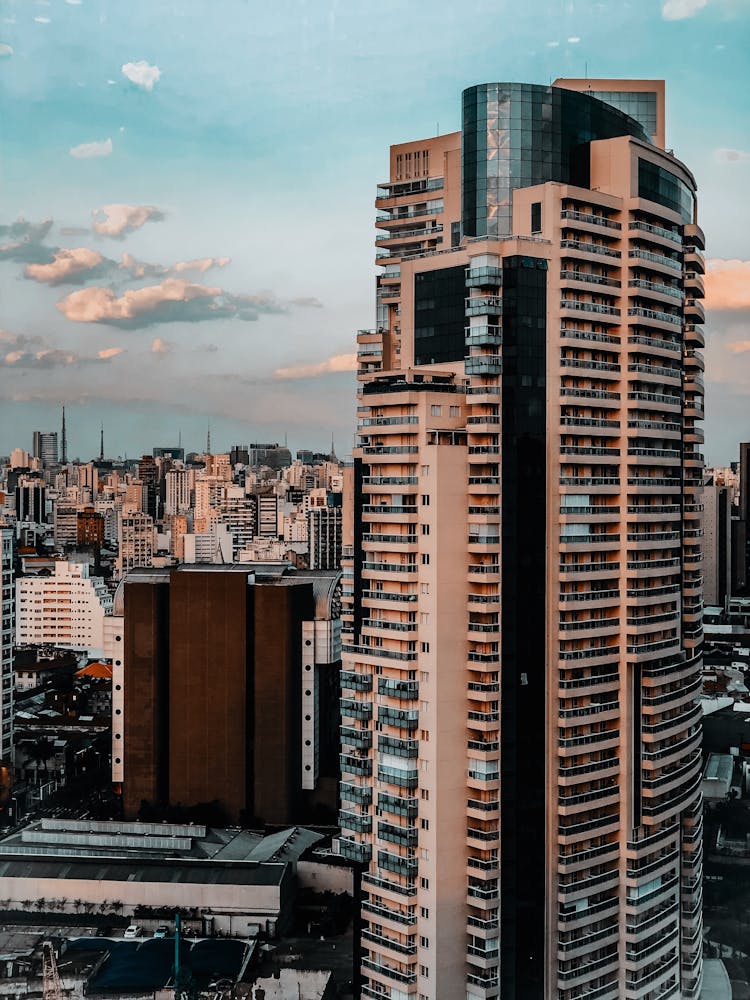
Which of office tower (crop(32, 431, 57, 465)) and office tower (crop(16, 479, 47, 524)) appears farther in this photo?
office tower (crop(16, 479, 47, 524))

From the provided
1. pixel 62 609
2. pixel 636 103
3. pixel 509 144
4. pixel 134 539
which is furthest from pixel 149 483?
pixel 509 144

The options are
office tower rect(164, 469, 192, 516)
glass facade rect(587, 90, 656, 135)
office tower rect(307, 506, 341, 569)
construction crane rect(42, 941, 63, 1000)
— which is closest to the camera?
construction crane rect(42, 941, 63, 1000)

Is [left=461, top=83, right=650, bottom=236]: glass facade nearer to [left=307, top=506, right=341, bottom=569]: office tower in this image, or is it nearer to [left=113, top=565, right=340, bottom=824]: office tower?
[left=113, top=565, right=340, bottom=824]: office tower

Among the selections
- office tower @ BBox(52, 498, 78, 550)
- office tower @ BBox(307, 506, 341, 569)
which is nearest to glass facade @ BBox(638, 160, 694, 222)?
office tower @ BBox(307, 506, 341, 569)

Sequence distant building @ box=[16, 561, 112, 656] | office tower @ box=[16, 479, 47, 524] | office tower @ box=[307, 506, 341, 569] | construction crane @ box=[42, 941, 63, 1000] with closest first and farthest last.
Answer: construction crane @ box=[42, 941, 63, 1000], office tower @ box=[16, 479, 47, 524], distant building @ box=[16, 561, 112, 656], office tower @ box=[307, 506, 341, 569]

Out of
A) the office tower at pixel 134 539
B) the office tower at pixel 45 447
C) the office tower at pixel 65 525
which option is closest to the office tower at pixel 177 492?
the office tower at pixel 134 539

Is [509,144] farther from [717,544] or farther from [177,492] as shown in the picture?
[177,492]
